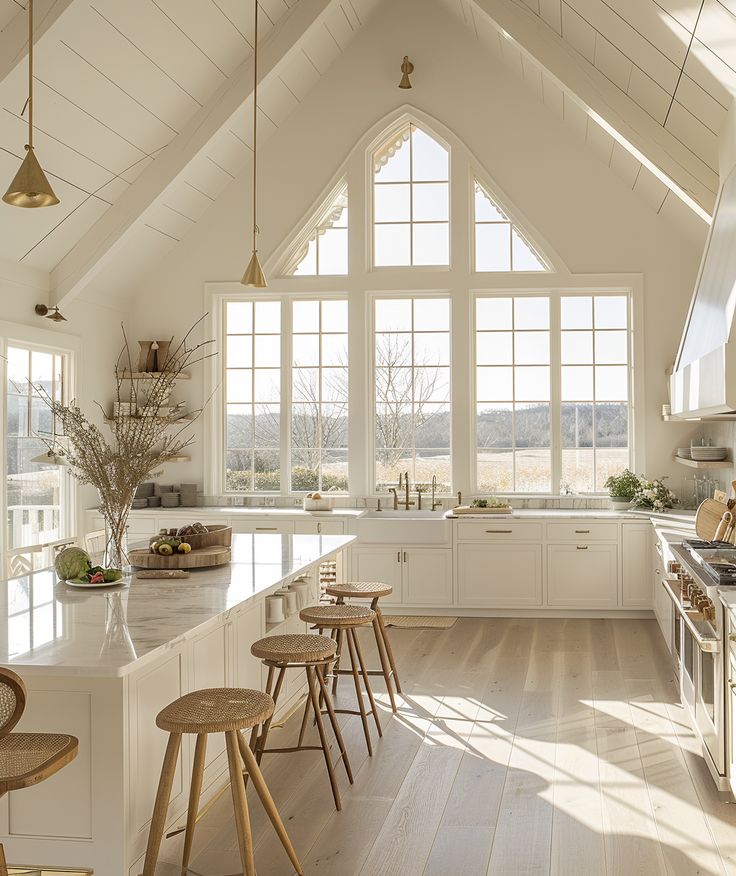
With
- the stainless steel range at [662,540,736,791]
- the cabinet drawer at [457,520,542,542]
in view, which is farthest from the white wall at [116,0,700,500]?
the stainless steel range at [662,540,736,791]

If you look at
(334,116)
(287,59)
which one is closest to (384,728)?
(287,59)

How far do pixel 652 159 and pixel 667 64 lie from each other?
1021mm

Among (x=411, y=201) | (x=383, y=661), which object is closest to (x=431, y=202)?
(x=411, y=201)

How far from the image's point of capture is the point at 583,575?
23.7ft

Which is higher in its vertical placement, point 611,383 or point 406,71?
point 406,71

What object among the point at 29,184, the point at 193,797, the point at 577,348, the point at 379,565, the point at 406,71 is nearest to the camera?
the point at 193,797

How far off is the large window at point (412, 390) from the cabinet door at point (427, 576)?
0.78 metres

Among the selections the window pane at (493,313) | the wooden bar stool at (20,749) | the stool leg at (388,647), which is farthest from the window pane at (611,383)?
the wooden bar stool at (20,749)

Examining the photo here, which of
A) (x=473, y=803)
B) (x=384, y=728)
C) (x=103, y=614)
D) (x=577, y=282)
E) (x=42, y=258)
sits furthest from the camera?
(x=577, y=282)

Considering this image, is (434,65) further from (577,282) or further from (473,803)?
(473,803)

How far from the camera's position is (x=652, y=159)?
5996 millimetres

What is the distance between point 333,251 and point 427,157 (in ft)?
3.74

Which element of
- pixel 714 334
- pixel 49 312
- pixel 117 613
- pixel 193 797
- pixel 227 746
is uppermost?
pixel 49 312

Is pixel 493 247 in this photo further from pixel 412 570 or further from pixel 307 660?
pixel 307 660
